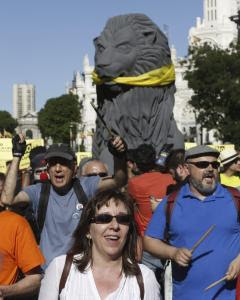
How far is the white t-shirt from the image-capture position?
3.93m

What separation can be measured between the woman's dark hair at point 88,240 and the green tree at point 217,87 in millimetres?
37937

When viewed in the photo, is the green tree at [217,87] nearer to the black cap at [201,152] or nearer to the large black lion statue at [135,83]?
the large black lion statue at [135,83]

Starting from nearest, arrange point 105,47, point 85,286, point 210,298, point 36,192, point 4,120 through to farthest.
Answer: point 85,286 < point 210,298 < point 36,192 < point 105,47 < point 4,120

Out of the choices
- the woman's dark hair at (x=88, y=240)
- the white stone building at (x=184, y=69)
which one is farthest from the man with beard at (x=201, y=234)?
the white stone building at (x=184, y=69)

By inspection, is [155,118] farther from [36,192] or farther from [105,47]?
[36,192]

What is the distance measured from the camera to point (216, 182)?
5348mm

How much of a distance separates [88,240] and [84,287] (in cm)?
26

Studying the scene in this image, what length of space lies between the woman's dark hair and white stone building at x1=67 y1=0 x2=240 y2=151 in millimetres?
100846

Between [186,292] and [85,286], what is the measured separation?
1.36 m

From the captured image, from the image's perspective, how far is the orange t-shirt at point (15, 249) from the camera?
466 centimetres

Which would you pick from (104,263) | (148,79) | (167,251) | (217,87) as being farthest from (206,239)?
Result: (217,87)

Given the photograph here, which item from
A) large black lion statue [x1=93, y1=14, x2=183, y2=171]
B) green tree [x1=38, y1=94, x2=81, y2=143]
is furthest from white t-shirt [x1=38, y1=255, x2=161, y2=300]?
green tree [x1=38, y1=94, x2=81, y2=143]

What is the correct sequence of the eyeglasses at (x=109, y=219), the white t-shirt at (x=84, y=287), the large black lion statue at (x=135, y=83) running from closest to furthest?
the white t-shirt at (x=84, y=287)
the eyeglasses at (x=109, y=219)
the large black lion statue at (x=135, y=83)

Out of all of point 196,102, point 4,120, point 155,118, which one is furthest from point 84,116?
point 155,118
